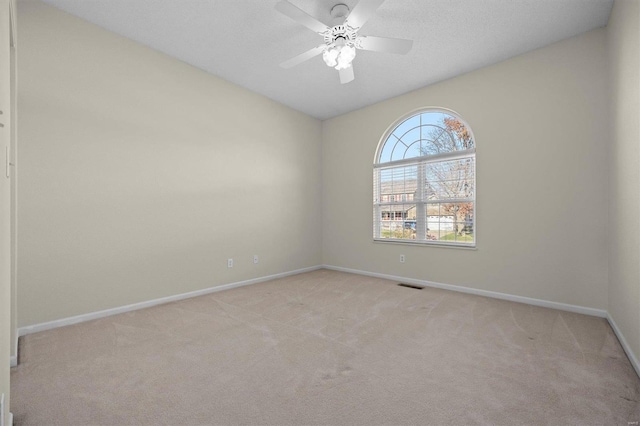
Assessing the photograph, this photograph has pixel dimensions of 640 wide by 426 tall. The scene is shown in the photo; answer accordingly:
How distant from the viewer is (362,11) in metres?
2.11

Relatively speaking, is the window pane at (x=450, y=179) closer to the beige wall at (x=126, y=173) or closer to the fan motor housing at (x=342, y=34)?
the fan motor housing at (x=342, y=34)

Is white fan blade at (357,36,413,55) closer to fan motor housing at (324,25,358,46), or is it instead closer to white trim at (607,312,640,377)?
fan motor housing at (324,25,358,46)

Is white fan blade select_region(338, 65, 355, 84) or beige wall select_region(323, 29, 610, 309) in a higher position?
white fan blade select_region(338, 65, 355, 84)

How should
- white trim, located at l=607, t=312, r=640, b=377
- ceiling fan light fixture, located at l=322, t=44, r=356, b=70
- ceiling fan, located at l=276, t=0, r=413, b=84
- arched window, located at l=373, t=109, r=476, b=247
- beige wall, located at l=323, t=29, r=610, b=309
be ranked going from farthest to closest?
arched window, located at l=373, t=109, r=476, b=247 → beige wall, located at l=323, t=29, r=610, b=309 → ceiling fan light fixture, located at l=322, t=44, r=356, b=70 → ceiling fan, located at l=276, t=0, r=413, b=84 → white trim, located at l=607, t=312, r=640, b=377

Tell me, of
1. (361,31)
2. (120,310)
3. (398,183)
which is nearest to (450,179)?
(398,183)

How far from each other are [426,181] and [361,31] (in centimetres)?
218

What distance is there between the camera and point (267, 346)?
2191 millimetres

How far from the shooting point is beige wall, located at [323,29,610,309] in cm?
281

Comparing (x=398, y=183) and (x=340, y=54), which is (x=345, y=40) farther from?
(x=398, y=183)

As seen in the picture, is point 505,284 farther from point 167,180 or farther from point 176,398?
point 167,180

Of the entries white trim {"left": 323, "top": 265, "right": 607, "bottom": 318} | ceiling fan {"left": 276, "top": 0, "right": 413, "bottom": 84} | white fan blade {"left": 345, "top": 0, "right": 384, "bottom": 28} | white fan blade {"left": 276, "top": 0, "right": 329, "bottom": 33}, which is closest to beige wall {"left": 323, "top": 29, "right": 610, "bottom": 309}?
white trim {"left": 323, "top": 265, "right": 607, "bottom": 318}

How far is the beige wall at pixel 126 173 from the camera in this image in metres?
2.48

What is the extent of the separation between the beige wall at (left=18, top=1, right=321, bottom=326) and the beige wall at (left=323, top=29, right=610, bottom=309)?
101 inches

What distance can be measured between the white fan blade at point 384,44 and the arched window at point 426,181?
1.73m
